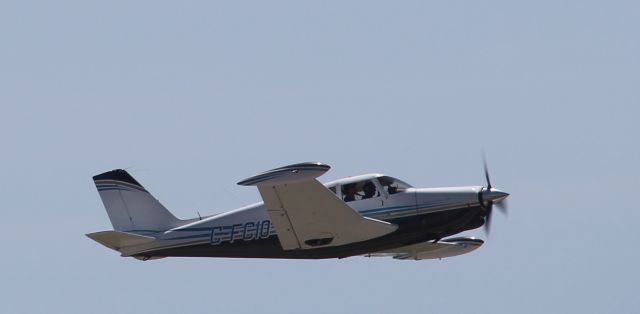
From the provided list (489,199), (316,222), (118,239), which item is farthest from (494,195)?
(118,239)

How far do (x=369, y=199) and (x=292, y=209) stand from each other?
7.34 feet

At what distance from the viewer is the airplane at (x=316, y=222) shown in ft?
97.5

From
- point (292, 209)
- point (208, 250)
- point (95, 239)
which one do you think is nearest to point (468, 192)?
point (292, 209)

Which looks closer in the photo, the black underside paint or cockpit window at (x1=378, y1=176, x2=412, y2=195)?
the black underside paint

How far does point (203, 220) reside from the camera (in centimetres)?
3256

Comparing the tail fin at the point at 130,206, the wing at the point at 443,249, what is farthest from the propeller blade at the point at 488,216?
the tail fin at the point at 130,206

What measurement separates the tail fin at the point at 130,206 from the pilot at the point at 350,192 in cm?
453

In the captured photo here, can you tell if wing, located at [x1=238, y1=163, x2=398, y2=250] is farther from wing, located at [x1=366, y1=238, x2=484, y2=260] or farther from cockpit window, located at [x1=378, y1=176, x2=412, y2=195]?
wing, located at [x1=366, y1=238, x2=484, y2=260]

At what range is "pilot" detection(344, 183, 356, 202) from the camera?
31.0 m

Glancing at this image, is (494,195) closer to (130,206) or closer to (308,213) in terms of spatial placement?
(308,213)

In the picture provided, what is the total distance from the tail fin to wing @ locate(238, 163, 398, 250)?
4.00 metres

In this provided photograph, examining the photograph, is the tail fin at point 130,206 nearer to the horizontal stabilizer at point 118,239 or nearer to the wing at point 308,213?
the horizontal stabilizer at point 118,239

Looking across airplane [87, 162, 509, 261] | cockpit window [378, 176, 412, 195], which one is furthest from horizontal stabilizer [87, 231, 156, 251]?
cockpit window [378, 176, 412, 195]

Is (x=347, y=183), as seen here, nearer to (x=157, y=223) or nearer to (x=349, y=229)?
(x=349, y=229)
